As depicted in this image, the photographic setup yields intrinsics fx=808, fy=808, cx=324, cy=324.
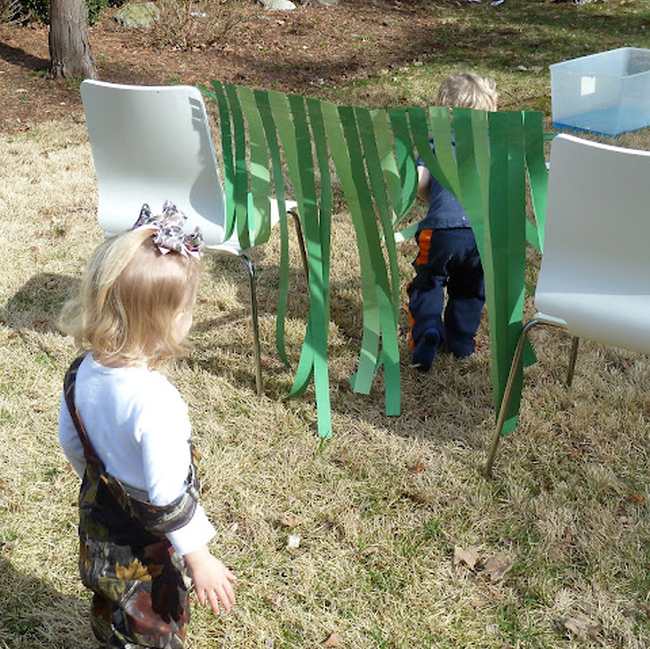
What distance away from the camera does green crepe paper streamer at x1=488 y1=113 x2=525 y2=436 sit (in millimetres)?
2549

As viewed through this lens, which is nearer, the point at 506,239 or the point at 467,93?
the point at 506,239

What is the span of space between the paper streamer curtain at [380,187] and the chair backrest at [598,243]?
0.60 ft

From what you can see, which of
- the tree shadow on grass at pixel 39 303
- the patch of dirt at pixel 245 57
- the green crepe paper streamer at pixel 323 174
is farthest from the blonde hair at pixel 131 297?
the patch of dirt at pixel 245 57

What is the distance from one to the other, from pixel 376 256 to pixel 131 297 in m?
1.62

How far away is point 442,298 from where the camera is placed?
3564 millimetres

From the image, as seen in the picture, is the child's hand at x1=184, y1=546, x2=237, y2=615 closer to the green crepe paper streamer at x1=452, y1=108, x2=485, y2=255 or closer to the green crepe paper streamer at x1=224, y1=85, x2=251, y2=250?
the green crepe paper streamer at x1=452, y1=108, x2=485, y2=255

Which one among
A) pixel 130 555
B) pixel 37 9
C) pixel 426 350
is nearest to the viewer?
pixel 130 555

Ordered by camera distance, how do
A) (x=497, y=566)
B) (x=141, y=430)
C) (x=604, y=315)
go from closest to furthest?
1. (x=141, y=430)
2. (x=604, y=315)
3. (x=497, y=566)

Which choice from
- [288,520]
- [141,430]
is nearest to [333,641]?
[288,520]

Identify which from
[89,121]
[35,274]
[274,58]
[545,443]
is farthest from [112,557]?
[274,58]

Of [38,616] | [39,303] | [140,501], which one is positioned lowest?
[38,616]

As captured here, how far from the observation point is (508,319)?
2.74 meters

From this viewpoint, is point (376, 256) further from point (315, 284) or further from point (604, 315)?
point (604, 315)

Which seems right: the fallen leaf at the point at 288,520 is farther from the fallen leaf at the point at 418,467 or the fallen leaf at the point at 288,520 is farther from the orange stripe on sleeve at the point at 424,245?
the orange stripe on sleeve at the point at 424,245
